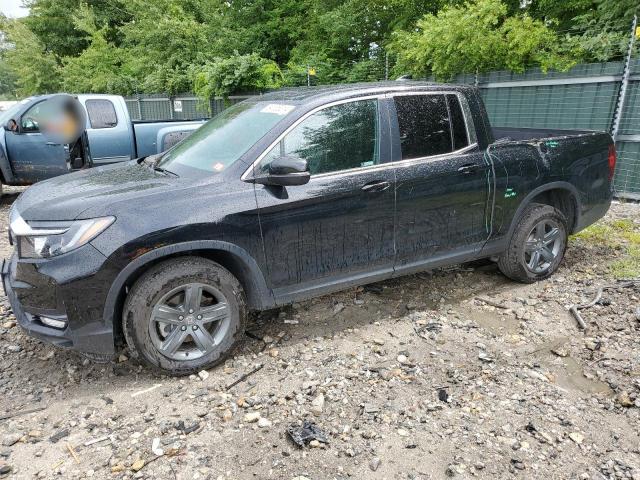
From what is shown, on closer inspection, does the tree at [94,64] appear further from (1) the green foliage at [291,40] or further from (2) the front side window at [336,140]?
(2) the front side window at [336,140]

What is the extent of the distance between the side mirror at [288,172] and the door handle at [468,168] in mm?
1480

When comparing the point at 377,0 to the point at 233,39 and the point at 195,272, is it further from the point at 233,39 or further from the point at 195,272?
the point at 195,272

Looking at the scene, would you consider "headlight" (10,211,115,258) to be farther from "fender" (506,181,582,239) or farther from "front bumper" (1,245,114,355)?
"fender" (506,181,582,239)

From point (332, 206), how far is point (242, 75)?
1140 centimetres

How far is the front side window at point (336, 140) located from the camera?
3.47 m

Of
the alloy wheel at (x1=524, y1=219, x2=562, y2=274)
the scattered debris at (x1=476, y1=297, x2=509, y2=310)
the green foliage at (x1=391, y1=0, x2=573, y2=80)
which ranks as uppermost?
the green foliage at (x1=391, y1=0, x2=573, y2=80)

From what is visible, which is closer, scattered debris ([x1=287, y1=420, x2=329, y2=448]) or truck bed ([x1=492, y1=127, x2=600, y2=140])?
scattered debris ([x1=287, y1=420, x2=329, y2=448])

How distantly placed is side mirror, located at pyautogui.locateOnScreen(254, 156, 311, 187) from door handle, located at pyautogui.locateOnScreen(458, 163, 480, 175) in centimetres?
148

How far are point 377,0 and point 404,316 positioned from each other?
10.9 m

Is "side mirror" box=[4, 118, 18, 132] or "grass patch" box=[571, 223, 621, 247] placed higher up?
"side mirror" box=[4, 118, 18, 132]

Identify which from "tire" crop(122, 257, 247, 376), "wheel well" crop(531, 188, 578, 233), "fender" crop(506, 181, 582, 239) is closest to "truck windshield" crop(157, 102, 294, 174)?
"tire" crop(122, 257, 247, 376)

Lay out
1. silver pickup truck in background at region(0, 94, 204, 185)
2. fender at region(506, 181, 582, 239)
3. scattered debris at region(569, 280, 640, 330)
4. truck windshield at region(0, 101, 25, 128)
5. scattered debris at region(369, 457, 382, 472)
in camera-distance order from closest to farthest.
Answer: scattered debris at region(369, 457, 382, 472), scattered debris at region(569, 280, 640, 330), fender at region(506, 181, 582, 239), silver pickup truck in background at region(0, 94, 204, 185), truck windshield at region(0, 101, 25, 128)

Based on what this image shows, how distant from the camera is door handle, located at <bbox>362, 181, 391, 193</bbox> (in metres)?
3.63

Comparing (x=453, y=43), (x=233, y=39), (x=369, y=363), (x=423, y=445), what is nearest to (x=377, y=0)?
(x=453, y=43)
